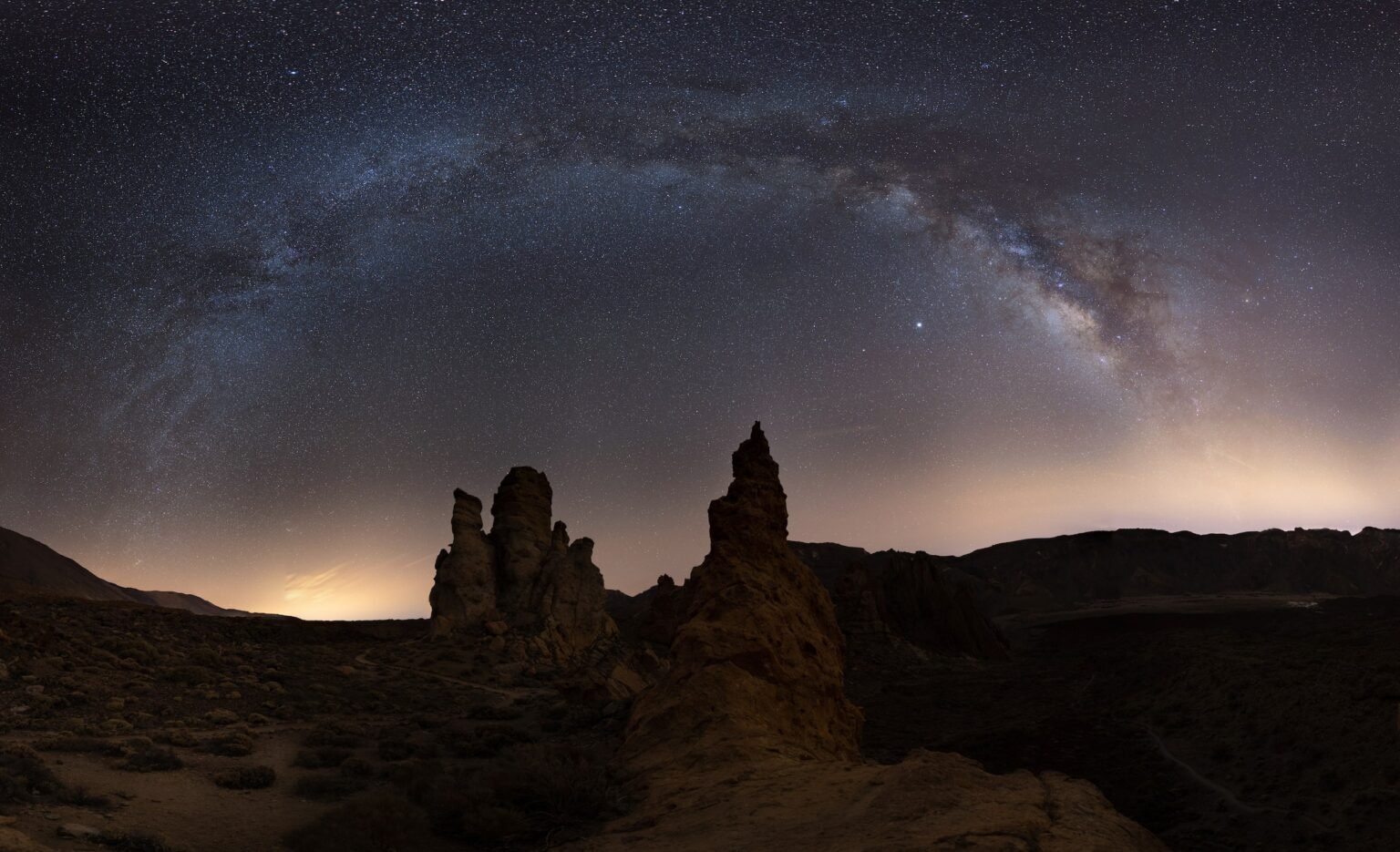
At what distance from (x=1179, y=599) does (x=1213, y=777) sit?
116676 mm

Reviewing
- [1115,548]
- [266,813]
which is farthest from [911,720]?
[1115,548]

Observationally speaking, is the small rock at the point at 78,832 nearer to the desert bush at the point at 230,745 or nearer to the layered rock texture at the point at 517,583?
the desert bush at the point at 230,745

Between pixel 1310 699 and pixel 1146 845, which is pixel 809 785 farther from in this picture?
pixel 1310 699

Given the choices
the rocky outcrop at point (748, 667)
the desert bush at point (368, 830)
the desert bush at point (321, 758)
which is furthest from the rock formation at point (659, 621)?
the desert bush at point (368, 830)

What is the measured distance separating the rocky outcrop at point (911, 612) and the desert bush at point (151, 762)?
147ft

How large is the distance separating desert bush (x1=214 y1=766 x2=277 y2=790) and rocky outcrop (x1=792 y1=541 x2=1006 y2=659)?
44.0 m

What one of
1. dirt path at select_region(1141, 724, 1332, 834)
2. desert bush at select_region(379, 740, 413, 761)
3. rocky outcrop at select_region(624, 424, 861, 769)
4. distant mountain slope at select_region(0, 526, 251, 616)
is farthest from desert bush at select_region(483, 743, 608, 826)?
distant mountain slope at select_region(0, 526, 251, 616)

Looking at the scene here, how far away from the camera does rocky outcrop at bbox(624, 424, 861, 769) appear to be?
48.0 ft

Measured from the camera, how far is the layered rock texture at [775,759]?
8.53m

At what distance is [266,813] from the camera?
1298cm

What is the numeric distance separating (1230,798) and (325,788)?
19500mm

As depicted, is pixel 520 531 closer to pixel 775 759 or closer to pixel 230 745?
pixel 230 745

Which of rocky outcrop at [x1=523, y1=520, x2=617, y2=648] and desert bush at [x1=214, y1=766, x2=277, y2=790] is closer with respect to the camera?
desert bush at [x1=214, y1=766, x2=277, y2=790]

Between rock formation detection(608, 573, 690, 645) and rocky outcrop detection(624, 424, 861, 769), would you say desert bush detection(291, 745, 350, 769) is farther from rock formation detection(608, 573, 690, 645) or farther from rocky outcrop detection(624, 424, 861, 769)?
rock formation detection(608, 573, 690, 645)
